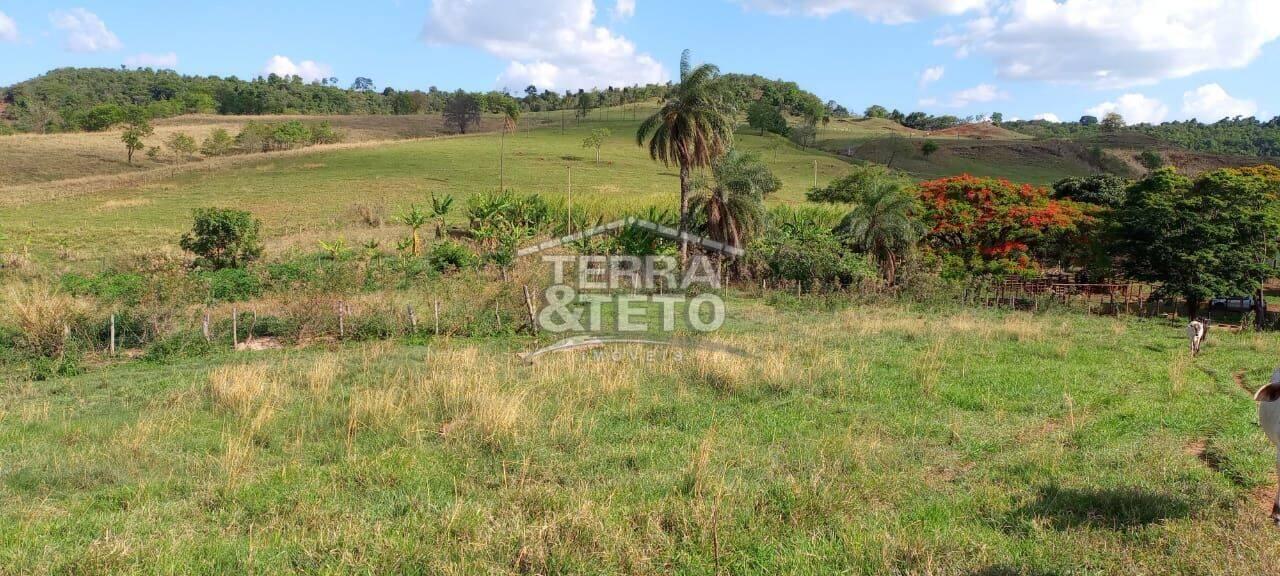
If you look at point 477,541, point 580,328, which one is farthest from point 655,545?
point 580,328

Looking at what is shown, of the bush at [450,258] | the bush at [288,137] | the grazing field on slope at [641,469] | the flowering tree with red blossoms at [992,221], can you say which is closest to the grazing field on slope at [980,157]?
the flowering tree with red blossoms at [992,221]

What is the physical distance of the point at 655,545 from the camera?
16.3 ft

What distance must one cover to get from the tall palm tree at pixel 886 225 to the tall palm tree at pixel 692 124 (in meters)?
5.27

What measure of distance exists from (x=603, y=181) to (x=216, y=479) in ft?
152

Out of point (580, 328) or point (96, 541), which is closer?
point (96, 541)

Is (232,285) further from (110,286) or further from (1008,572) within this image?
(1008,572)

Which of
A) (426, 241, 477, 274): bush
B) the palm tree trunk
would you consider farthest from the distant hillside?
(426, 241, 477, 274): bush

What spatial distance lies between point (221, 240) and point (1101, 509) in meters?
26.3

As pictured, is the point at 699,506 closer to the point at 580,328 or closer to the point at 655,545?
the point at 655,545

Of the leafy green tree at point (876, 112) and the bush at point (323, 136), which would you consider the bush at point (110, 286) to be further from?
the leafy green tree at point (876, 112)

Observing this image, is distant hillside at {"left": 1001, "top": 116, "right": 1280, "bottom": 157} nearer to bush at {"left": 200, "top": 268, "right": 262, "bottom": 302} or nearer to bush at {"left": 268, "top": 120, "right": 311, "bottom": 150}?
bush at {"left": 268, "top": 120, "right": 311, "bottom": 150}

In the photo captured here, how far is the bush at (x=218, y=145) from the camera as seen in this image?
6731cm

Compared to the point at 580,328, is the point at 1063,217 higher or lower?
higher

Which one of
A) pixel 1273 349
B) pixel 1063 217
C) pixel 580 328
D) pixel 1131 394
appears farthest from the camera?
pixel 1063 217
